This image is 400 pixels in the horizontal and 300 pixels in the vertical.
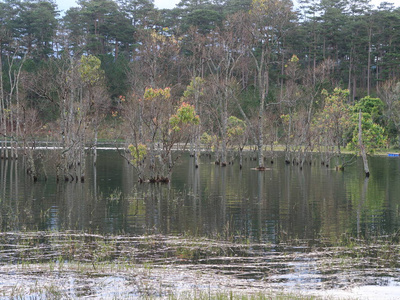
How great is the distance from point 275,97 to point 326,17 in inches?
1083

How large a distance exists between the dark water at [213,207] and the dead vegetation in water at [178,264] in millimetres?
1643

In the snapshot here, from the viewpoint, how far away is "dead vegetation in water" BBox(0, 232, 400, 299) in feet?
40.4

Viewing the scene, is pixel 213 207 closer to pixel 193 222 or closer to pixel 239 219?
pixel 239 219

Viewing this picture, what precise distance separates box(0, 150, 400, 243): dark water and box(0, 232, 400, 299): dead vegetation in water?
164 cm

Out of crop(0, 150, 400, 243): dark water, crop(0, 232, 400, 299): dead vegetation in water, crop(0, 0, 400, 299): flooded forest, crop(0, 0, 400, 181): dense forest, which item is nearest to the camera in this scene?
crop(0, 232, 400, 299): dead vegetation in water

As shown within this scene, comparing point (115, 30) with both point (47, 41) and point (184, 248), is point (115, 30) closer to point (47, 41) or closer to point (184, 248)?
point (47, 41)

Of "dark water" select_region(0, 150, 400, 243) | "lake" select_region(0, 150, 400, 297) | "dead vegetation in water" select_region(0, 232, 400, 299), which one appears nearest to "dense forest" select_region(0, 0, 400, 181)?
"dark water" select_region(0, 150, 400, 243)

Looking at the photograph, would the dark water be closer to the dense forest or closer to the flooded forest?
the flooded forest

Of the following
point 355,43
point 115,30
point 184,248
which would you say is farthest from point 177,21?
point 184,248

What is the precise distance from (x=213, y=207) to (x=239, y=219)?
3.82 meters

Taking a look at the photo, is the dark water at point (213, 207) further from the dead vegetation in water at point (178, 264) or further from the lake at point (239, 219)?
the dead vegetation in water at point (178, 264)

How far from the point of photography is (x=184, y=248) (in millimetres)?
16719

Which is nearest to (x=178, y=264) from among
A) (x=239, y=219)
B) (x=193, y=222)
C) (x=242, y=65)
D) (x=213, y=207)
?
(x=193, y=222)

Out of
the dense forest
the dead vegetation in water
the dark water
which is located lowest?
the dark water
